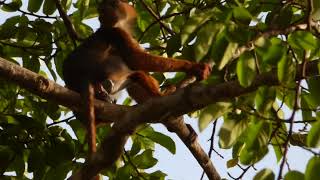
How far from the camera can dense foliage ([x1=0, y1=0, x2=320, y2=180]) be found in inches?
106

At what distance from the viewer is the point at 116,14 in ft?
18.5

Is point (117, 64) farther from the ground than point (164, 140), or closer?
farther from the ground

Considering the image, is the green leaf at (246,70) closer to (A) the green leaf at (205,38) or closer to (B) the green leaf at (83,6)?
(A) the green leaf at (205,38)

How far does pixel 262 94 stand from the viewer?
278 centimetres

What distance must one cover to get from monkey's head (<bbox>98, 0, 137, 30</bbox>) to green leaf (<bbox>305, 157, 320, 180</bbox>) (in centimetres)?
296

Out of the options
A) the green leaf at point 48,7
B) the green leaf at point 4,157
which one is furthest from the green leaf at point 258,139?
the green leaf at point 48,7

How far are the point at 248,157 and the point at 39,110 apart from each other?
2235 millimetres

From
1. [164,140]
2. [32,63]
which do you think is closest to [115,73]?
[32,63]

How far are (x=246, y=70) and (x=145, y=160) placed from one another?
2.01 metres

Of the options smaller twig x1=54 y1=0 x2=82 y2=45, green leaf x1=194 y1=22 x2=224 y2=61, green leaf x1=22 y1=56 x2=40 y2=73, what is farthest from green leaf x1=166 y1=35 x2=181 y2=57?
green leaf x1=194 y1=22 x2=224 y2=61

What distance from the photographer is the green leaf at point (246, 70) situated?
2.66 metres

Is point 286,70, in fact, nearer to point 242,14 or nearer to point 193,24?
point 242,14

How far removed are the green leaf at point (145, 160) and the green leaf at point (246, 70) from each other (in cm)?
195

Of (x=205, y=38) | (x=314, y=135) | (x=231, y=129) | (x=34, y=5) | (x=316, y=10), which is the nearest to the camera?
(x=205, y=38)
